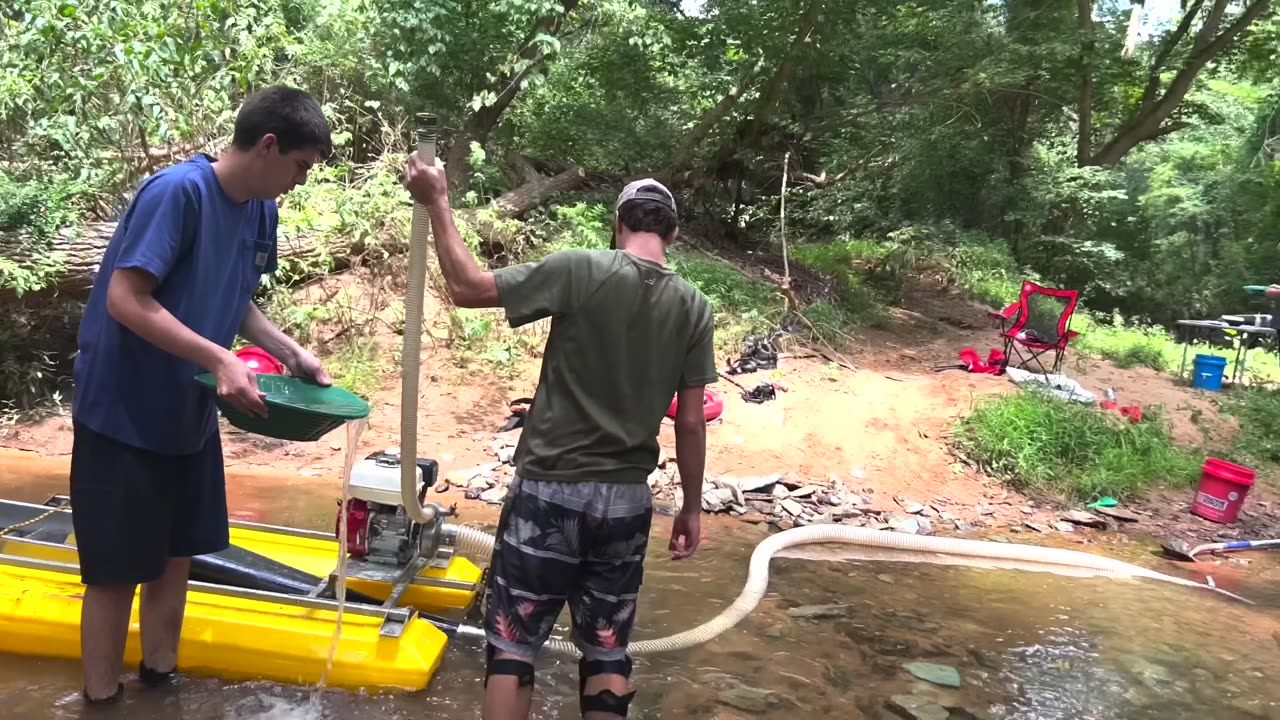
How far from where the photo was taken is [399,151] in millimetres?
9211

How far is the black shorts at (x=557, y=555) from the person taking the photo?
204 centimetres

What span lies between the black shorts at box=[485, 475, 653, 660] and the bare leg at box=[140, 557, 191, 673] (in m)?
1.14

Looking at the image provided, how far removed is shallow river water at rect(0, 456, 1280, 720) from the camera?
8.95 ft

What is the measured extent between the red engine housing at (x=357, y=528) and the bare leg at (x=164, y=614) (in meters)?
0.68

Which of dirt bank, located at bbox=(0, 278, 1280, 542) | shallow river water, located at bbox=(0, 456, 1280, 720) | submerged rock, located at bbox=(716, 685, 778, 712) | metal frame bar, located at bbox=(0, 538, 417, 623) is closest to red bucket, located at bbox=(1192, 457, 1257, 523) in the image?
dirt bank, located at bbox=(0, 278, 1280, 542)

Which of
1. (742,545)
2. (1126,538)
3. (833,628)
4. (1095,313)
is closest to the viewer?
(833,628)

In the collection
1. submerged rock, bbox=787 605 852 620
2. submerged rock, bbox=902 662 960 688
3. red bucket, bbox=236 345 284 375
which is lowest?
submerged rock, bbox=787 605 852 620

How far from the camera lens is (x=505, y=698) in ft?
6.61

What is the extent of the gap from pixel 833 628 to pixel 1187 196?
779 inches

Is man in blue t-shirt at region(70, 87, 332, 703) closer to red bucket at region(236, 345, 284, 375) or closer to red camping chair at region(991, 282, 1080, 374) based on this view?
red bucket at region(236, 345, 284, 375)

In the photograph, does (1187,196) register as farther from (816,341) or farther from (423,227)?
Result: (423,227)

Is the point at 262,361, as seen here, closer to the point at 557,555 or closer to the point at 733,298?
the point at 557,555

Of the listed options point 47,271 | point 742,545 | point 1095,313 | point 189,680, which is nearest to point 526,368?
point 742,545

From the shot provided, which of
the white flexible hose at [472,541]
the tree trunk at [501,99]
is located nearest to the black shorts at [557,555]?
the white flexible hose at [472,541]
